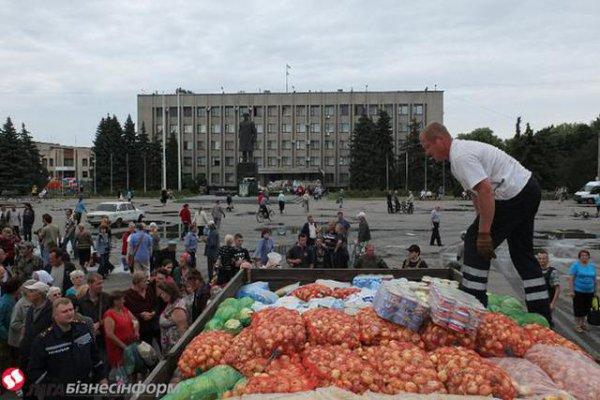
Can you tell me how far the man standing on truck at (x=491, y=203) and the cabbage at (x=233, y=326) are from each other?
1.79 meters

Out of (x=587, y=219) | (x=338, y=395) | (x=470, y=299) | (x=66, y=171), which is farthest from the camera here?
(x=66, y=171)

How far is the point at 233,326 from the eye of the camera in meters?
4.18

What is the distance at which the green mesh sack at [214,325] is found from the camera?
4.25 meters

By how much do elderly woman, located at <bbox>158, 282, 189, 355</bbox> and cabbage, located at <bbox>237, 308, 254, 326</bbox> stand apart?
2.36m

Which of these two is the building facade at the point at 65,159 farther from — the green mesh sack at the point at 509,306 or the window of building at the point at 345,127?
the green mesh sack at the point at 509,306

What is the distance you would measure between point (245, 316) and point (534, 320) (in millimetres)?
2249

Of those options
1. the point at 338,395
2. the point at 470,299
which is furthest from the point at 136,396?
the point at 470,299

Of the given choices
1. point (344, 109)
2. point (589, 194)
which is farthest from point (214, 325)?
point (344, 109)

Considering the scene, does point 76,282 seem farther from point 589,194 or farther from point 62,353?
point 589,194

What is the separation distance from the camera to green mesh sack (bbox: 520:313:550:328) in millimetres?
4340

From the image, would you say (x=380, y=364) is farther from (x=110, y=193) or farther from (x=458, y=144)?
(x=110, y=193)

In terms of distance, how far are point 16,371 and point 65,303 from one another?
1128mm

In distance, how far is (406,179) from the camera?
92.2 metres

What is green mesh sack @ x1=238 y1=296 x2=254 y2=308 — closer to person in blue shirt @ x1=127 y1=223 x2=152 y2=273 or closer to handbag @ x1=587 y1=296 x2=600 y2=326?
handbag @ x1=587 y1=296 x2=600 y2=326
